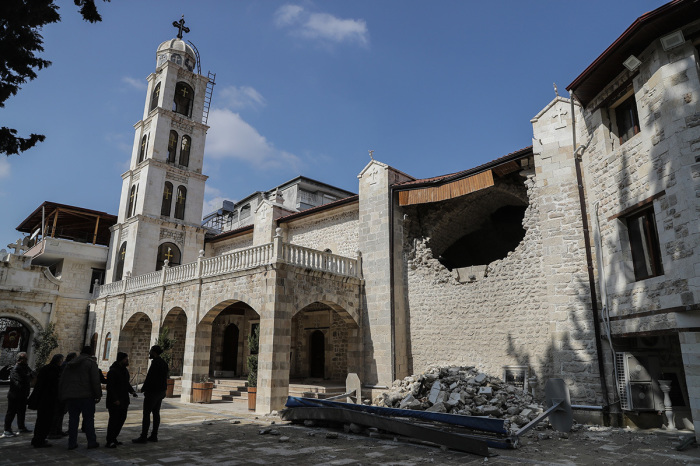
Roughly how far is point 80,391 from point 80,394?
0.14 feet

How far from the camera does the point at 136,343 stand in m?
21.1

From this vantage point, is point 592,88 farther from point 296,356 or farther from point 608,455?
point 296,356

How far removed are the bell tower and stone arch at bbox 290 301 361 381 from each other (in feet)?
28.2

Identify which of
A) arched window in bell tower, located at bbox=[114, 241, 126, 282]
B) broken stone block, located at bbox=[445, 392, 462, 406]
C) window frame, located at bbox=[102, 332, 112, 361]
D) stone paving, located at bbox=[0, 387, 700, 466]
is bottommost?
stone paving, located at bbox=[0, 387, 700, 466]

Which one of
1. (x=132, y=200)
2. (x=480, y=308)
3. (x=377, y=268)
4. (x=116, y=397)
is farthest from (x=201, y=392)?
(x=132, y=200)

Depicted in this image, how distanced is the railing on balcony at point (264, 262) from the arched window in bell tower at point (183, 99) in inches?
476

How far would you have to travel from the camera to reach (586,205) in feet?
36.3

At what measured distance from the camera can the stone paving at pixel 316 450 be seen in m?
6.50

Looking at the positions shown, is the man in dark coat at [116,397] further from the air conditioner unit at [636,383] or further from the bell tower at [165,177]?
the bell tower at [165,177]

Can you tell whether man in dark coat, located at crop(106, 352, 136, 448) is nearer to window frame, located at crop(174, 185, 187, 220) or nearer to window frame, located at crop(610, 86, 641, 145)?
window frame, located at crop(610, 86, 641, 145)

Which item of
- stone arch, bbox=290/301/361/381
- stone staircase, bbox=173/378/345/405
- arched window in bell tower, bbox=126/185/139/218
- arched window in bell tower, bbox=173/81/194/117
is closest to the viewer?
stone staircase, bbox=173/378/345/405

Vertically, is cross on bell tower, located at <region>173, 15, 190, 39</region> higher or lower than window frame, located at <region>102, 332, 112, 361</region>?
higher

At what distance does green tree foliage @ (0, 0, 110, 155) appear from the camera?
22.8 feet

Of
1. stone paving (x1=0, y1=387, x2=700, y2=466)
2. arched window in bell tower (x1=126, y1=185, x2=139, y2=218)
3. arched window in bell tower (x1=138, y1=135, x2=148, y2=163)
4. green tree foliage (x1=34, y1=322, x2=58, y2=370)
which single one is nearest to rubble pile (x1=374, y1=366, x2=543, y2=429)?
stone paving (x1=0, y1=387, x2=700, y2=466)
